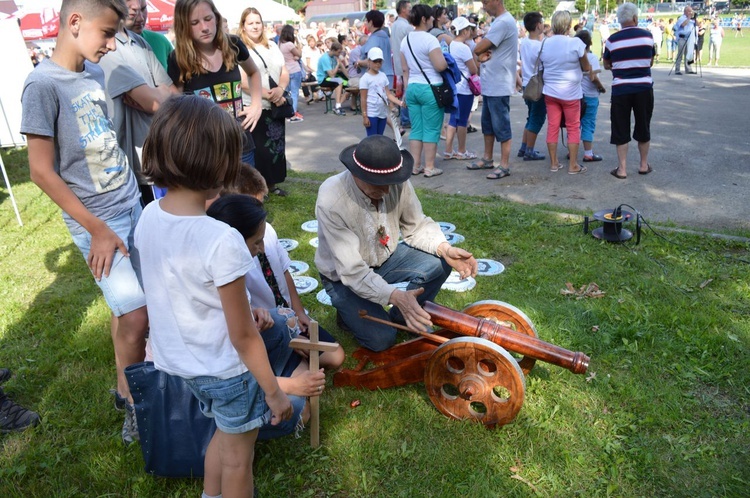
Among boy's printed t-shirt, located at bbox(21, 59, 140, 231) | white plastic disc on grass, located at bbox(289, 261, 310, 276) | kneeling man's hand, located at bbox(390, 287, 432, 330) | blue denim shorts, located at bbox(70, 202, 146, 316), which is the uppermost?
boy's printed t-shirt, located at bbox(21, 59, 140, 231)

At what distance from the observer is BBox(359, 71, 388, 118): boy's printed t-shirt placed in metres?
7.59

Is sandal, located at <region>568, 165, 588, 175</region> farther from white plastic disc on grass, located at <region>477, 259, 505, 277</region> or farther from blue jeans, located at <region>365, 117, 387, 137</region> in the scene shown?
white plastic disc on grass, located at <region>477, 259, 505, 277</region>

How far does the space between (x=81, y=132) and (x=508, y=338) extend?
2148mm

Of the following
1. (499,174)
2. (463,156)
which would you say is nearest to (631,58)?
(499,174)

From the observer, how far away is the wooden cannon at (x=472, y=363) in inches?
103

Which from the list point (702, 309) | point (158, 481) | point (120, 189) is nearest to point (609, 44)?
point (702, 309)

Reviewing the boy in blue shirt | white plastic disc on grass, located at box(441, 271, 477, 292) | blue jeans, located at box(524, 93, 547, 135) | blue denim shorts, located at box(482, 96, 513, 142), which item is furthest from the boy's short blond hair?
blue jeans, located at box(524, 93, 547, 135)

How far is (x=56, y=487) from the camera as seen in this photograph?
2551 millimetres

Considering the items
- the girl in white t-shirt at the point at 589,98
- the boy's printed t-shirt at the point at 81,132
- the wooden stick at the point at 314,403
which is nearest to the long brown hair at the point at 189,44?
the boy's printed t-shirt at the point at 81,132

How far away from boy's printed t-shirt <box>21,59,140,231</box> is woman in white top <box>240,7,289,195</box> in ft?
10.5

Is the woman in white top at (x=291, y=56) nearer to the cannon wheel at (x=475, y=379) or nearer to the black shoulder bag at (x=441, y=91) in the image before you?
the black shoulder bag at (x=441, y=91)

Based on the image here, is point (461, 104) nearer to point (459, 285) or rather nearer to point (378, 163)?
point (459, 285)

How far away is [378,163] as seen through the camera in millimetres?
2938

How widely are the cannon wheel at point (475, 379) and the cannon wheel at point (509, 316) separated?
35 centimetres
